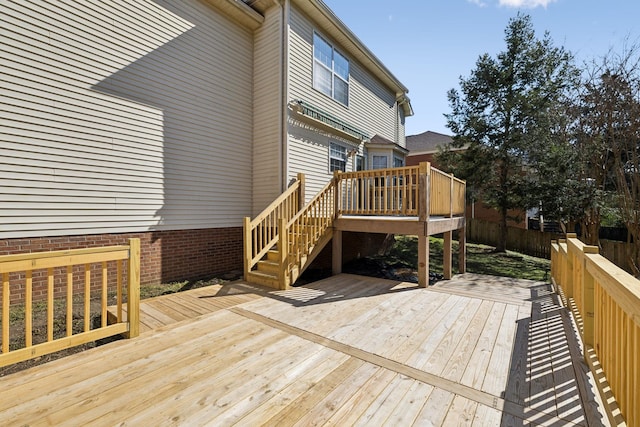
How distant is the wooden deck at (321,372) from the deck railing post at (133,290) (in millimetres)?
195

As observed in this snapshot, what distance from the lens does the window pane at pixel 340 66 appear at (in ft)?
30.8

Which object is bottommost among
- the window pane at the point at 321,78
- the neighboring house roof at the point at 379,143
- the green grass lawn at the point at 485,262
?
the green grass lawn at the point at 485,262

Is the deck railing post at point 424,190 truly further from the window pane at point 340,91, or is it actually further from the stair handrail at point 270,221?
the window pane at point 340,91

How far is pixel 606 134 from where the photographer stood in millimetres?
9727

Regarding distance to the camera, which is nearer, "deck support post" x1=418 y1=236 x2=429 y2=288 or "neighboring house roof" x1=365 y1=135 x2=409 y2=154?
"deck support post" x1=418 y1=236 x2=429 y2=288

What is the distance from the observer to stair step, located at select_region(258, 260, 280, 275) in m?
5.94

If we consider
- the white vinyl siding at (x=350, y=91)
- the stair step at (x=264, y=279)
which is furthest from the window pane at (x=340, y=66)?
the stair step at (x=264, y=279)

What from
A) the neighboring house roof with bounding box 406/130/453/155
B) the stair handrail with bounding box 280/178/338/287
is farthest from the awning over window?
the neighboring house roof with bounding box 406/130/453/155

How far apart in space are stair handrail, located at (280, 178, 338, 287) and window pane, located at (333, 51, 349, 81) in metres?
4.72

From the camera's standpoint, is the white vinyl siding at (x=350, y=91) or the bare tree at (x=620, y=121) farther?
the bare tree at (x=620, y=121)

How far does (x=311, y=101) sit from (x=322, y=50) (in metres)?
1.84

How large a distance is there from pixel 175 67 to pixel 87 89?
74.5 inches

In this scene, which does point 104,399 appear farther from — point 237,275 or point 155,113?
point 155,113

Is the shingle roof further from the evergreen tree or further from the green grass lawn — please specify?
the green grass lawn
